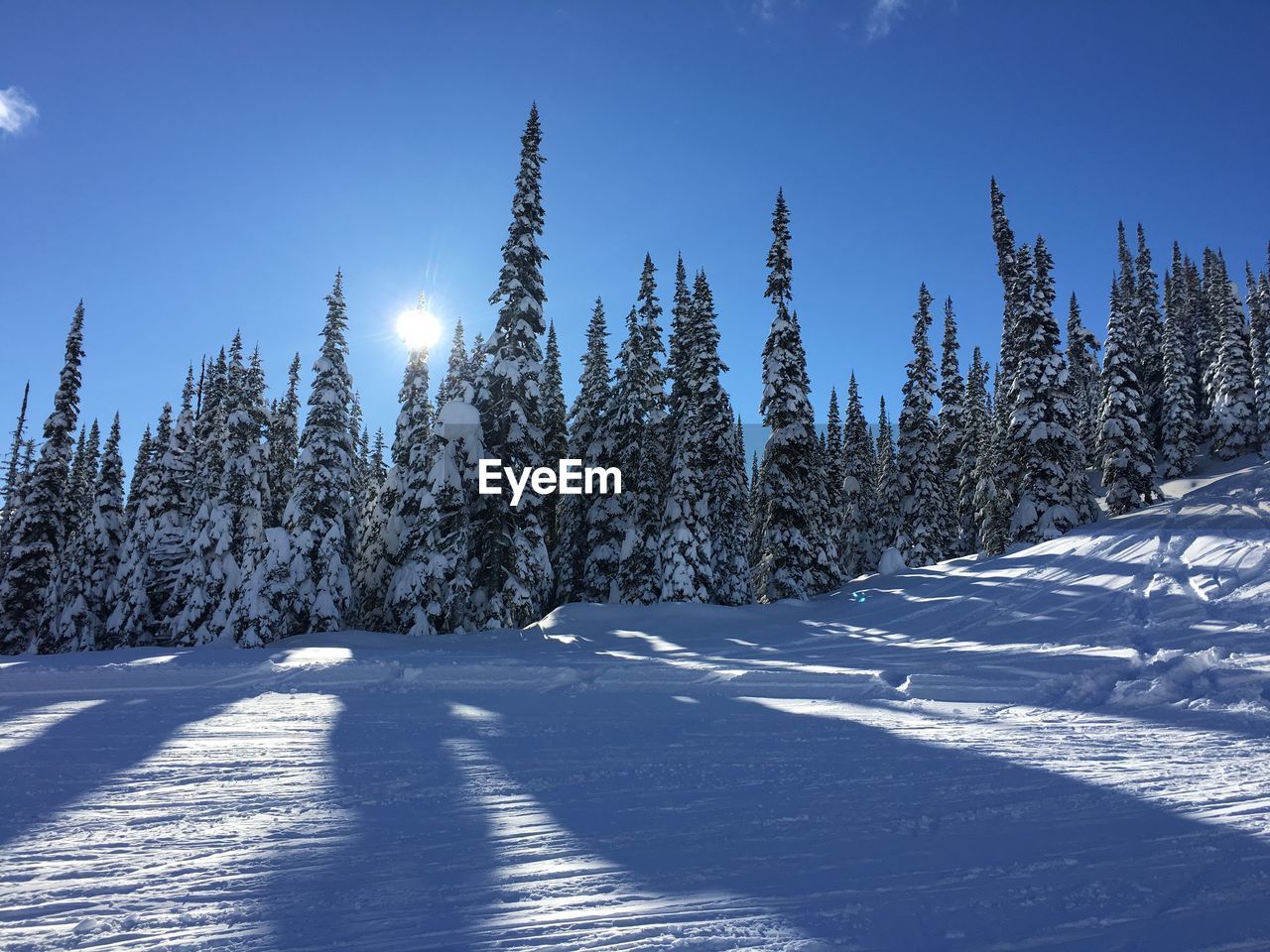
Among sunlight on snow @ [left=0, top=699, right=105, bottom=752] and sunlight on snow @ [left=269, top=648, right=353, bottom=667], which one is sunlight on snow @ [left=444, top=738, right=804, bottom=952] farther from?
sunlight on snow @ [left=269, top=648, right=353, bottom=667]

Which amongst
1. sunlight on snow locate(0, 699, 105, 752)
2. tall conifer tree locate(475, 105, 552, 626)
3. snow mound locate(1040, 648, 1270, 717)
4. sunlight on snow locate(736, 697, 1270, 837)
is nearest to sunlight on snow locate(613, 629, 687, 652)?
tall conifer tree locate(475, 105, 552, 626)

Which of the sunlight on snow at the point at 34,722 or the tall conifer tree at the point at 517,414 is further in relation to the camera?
the tall conifer tree at the point at 517,414

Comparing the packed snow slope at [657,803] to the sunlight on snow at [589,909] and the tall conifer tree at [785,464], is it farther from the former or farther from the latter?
the tall conifer tree at [785,464]

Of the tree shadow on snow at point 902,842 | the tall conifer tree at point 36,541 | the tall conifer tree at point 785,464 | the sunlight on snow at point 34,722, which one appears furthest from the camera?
the tall conifer tree at point 36,541

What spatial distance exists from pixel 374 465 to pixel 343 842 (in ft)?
174

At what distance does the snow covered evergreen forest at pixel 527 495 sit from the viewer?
81.1ft

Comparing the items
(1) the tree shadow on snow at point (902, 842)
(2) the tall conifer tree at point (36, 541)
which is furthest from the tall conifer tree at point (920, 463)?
(2) the tall conifer tree at point (36, 541)

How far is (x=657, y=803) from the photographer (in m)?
5.80

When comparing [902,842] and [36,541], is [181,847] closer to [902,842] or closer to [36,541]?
[902,842]

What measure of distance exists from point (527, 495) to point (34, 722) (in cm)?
1661

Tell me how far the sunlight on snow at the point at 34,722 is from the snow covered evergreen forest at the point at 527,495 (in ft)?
44.2

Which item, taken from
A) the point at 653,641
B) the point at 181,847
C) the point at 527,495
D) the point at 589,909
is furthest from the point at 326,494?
the point at 589,909

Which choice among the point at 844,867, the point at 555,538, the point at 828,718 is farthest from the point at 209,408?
the point at 844,867

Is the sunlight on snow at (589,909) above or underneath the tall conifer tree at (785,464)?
underneath
